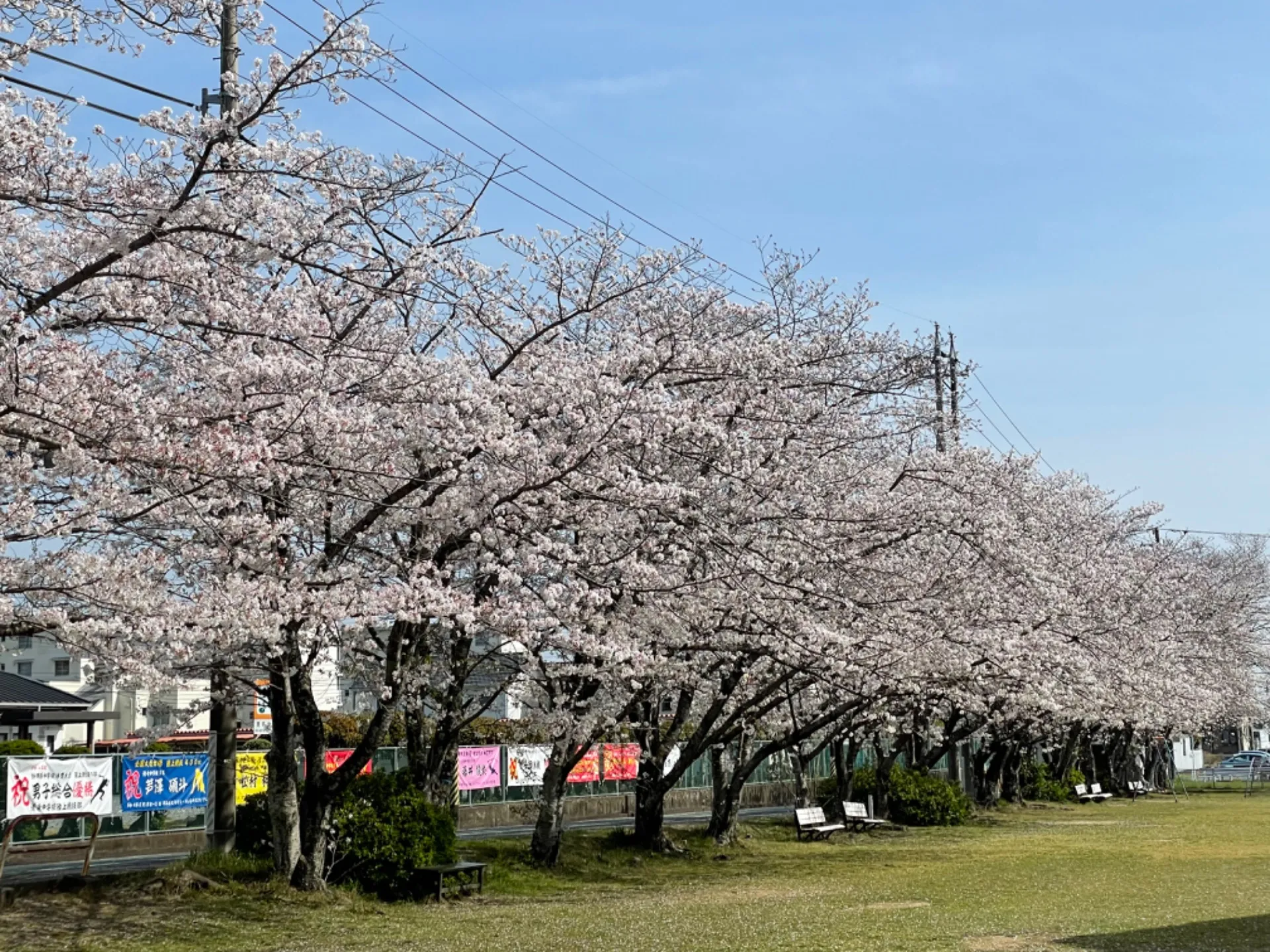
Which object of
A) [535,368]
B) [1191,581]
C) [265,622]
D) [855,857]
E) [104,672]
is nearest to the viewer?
[265,622]

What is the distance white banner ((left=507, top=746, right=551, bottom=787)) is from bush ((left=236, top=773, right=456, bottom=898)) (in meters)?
12.3

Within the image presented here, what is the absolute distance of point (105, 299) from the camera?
8.19 m

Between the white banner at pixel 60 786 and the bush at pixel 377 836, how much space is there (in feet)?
16.1

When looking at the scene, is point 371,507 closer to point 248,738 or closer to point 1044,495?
point 248,738

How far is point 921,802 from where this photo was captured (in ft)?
97.6

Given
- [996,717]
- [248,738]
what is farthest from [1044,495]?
[248,738]

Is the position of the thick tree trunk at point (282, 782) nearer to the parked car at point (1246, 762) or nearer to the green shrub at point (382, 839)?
the green shrub at point (382, 839)

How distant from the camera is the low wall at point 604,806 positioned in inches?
1035

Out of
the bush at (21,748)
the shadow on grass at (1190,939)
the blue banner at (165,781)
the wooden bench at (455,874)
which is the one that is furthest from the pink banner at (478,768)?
the shadow on grass at (1190,939)

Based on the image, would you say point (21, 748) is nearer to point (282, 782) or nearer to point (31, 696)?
point (31, 696)

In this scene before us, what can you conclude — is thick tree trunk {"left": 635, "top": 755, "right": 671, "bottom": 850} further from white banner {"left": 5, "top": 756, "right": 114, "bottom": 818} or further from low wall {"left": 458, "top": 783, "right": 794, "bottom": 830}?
white banner {"left": 5, "top": 756, "right": 114, "bottom": 818}

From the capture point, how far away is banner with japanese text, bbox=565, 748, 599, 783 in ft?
96.9

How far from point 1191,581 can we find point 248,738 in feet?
92.9

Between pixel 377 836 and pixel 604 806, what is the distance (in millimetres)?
16091
